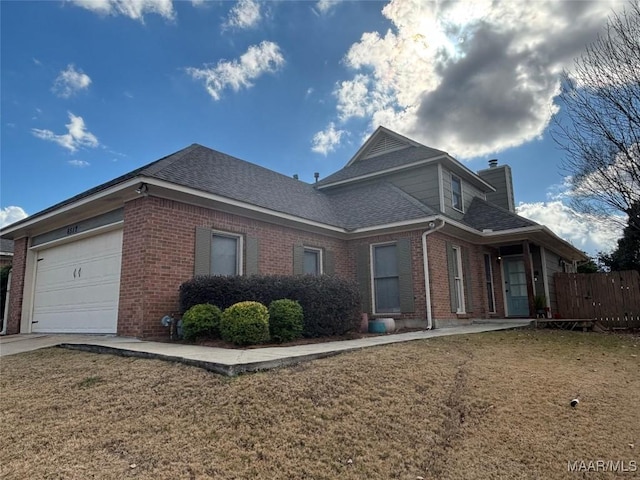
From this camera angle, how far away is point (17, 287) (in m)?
11.5

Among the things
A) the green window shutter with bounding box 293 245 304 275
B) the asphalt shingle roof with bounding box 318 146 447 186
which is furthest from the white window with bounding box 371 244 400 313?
the asphalt shingle roof with bounding box 318 146 447 186

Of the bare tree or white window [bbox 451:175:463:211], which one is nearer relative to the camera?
the bare tree

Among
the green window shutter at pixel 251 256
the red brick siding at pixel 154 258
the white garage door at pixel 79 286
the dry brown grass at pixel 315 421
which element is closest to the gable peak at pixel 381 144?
the green window shutter at pixel 251 256

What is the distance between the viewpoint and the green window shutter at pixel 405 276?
11.0 meters

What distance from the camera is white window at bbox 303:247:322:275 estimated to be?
1145cm

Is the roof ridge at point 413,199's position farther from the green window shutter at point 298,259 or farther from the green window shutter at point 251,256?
the green window shutter at point 251,256

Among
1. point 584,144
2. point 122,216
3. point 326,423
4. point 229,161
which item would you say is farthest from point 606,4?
point 122,216

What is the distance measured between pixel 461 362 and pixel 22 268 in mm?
12108

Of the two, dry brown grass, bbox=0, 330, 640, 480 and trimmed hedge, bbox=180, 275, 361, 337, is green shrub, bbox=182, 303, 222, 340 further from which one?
dry brown grass, bbox=0, 330, 640, 480

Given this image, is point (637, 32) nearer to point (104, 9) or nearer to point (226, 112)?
point (226, 112)

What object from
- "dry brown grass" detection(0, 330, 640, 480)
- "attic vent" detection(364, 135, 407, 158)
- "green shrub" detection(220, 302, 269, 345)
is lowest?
"dry brown grass" detection(0, 330, 640, 480)

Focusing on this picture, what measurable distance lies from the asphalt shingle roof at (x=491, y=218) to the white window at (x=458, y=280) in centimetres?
150

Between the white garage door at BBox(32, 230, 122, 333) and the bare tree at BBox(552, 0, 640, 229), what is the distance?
11609mm

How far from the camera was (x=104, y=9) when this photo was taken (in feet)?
32.2
